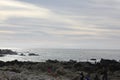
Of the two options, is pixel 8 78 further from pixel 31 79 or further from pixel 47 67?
pixel 47 67

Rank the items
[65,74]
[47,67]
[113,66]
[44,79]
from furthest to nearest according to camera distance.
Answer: [113,66] < [47,67] < [65,74] < [44,79]

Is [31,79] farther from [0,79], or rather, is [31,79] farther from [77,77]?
[77,77]

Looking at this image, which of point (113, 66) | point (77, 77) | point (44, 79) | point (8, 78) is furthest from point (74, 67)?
point (8, 78)

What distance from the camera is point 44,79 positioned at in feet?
113

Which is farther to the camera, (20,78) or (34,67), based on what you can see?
(34,67)

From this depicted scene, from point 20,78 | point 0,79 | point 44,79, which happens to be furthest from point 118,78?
point 0,79

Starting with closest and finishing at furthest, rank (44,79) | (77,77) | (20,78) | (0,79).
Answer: (0,79)
(20,78)
(44,79)
(77,77)

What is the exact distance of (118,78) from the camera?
1849 inches

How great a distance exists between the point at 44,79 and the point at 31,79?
77.2 inches

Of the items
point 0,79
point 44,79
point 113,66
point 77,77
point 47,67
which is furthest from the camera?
point 113,66

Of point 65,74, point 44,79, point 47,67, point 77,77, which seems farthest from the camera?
point 47,67

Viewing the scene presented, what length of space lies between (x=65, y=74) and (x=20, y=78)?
14.4 metres

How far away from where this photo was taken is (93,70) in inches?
2157

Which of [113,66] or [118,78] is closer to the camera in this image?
[118,78]
